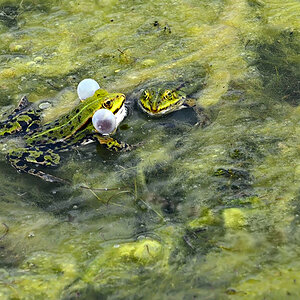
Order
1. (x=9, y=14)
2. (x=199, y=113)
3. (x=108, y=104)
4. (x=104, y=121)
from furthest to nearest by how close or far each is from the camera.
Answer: (x=9, y=14)
(x=199, y=113)
(x=108, y=104)
(x=104, y=121)

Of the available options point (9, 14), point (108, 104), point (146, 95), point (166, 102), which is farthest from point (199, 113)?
point (9, 14)

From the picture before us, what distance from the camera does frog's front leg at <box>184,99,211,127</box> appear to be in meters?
5.07

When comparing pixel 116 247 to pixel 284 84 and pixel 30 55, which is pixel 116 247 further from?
pixel 30 55

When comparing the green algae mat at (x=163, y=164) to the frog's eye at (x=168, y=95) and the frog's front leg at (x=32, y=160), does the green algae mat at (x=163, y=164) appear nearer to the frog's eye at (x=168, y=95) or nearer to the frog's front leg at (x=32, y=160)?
the frog's front leg at (x=32, y=160)

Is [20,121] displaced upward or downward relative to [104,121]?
downward

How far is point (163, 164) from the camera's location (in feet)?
15.0

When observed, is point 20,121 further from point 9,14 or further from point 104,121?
point 9,14

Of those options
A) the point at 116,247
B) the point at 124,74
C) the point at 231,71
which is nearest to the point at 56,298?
the point at 116,247

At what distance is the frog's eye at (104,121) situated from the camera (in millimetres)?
4746

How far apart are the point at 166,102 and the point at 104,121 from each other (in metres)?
0.91

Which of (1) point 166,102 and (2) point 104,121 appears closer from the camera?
(2) point 104,121

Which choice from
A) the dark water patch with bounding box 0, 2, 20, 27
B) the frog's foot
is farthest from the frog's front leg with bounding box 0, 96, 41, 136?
the dark water patch with bounding box 0, 2, 20, 27

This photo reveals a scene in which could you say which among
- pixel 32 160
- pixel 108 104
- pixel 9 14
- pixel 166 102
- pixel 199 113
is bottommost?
pixel 32 160

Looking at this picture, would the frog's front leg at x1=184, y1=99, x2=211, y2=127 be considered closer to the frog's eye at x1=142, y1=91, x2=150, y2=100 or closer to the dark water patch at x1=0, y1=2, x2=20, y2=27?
the frog's eye at x1=142, y1=91, x2=150, y2=100
